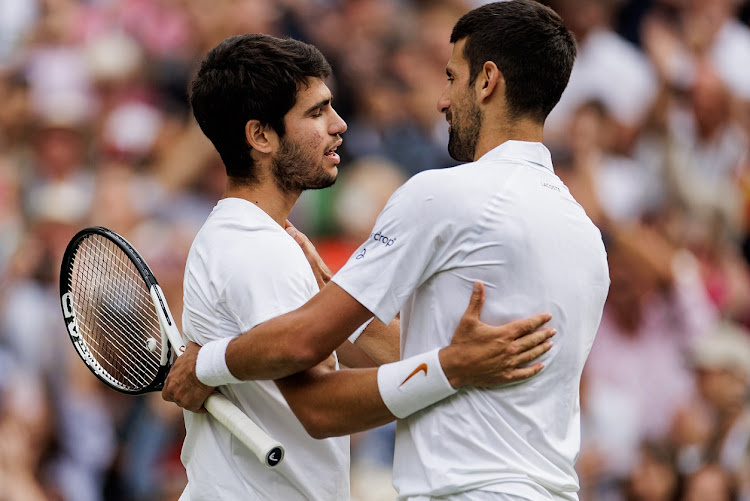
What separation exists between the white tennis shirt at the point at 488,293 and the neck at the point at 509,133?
16cm

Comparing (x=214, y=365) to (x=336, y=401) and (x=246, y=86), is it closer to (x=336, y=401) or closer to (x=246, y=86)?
(x=336, y=401)

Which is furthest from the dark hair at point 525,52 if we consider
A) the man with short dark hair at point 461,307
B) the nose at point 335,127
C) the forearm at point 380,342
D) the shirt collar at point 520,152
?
the forearm at point 380,342

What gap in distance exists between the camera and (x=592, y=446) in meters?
8.48

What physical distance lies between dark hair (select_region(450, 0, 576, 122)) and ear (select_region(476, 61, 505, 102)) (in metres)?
0.02

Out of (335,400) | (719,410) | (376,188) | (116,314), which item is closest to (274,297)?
(335,400)

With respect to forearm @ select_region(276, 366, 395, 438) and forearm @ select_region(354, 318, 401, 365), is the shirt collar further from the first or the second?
forearm @ select_region(354, 318, 401, 365)

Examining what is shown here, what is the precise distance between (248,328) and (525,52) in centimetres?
126

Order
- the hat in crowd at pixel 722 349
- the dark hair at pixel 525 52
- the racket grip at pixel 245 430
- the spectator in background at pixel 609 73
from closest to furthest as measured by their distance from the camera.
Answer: the racket grip at pixel 245 430 < the dark hair at pixel 525 52 < the hat in crowd at pixel 722 349 < the spectator in background at pixel 609 73

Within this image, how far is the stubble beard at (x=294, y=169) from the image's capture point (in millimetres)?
3801

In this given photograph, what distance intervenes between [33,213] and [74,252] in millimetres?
3614

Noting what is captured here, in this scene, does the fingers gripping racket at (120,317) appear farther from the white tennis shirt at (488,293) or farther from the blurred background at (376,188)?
the blurred background at (376,188)

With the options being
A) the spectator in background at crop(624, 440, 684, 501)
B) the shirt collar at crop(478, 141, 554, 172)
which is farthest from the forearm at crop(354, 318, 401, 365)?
the spectator in background at crop(624, 440, 684, 501)

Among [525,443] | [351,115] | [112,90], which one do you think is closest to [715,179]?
[351,115]

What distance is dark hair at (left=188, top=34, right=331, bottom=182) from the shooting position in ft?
12.3
